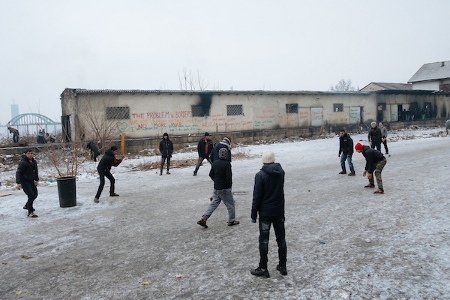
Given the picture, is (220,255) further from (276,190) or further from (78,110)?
(78,110)

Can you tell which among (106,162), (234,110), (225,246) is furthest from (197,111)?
(225,246)

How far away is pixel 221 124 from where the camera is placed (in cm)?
2577

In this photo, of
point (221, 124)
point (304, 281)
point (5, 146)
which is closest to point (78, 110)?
point (5, 146)

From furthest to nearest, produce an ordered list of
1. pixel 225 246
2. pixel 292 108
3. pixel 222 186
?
pixel 292 108
pixel 222 186
pixel 225 246

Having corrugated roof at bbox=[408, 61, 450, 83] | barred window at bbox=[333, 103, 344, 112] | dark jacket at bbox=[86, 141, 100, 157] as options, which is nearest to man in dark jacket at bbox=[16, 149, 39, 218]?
dark jacket at bbox=[86, 141, 100, 157]

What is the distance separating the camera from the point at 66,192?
879 cm

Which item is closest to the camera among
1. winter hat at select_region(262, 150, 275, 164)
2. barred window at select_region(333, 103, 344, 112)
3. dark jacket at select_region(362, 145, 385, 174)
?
winter hat at select_region(262, 150, 275, 164)

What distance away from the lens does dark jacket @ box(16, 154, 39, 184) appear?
797 cm

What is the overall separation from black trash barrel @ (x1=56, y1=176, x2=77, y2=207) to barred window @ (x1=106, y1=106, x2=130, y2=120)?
1328 cm

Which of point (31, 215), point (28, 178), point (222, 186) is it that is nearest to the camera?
point (222, 186)

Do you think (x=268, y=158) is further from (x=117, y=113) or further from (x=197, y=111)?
(x=197, y=111)

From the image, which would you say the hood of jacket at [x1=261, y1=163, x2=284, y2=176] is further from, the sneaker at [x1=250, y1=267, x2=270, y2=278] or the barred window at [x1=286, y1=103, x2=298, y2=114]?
the barred window at [x1=286, y1=103, x2=298, y2=114]

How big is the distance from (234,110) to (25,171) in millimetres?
19487

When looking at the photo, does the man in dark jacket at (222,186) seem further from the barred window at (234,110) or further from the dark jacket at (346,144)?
the barred window at (234,110)
